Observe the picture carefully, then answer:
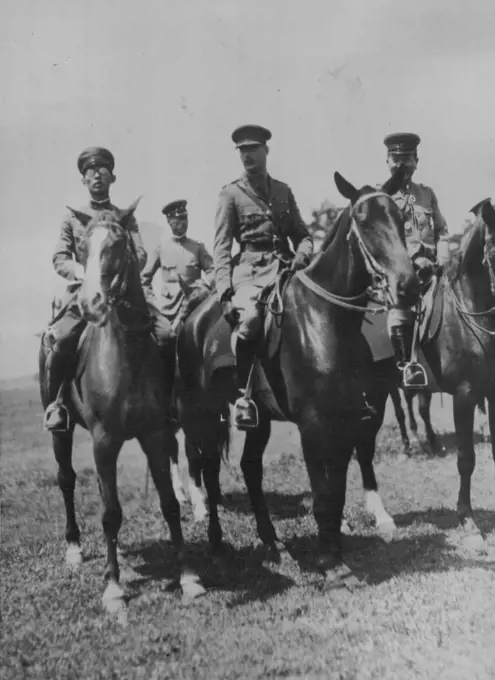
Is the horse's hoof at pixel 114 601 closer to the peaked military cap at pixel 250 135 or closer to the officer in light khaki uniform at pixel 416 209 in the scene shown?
the peaked military cap at pixel 250 135

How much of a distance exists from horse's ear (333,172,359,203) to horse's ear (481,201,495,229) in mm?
2302

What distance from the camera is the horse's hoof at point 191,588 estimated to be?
247 inches

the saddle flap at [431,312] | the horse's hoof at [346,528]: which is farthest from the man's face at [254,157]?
the horse's hoof at [346,528]

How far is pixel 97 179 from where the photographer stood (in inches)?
269

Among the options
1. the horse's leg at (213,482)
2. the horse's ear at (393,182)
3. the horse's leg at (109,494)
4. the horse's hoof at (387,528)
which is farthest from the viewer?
the horse's hoof at (387,528)

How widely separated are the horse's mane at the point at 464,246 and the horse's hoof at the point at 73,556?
5.24 meters

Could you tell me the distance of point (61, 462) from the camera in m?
8.45

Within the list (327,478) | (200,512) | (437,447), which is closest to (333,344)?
(327,478)

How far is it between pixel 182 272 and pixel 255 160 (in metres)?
4.57

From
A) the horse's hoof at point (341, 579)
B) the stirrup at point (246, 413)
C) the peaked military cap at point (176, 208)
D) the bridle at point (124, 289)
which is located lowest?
the horse's hoof at point (341, 579)

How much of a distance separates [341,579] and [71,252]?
4151 mm

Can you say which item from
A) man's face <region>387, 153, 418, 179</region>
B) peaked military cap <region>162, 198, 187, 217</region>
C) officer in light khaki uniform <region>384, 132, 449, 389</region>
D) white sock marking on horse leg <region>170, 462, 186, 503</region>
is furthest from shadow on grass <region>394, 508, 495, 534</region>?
peaked military cap <region>162, 198, 187, 217</region>

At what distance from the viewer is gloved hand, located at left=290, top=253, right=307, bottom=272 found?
6.67 metres

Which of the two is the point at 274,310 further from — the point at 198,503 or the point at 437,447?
the point at 437,447
